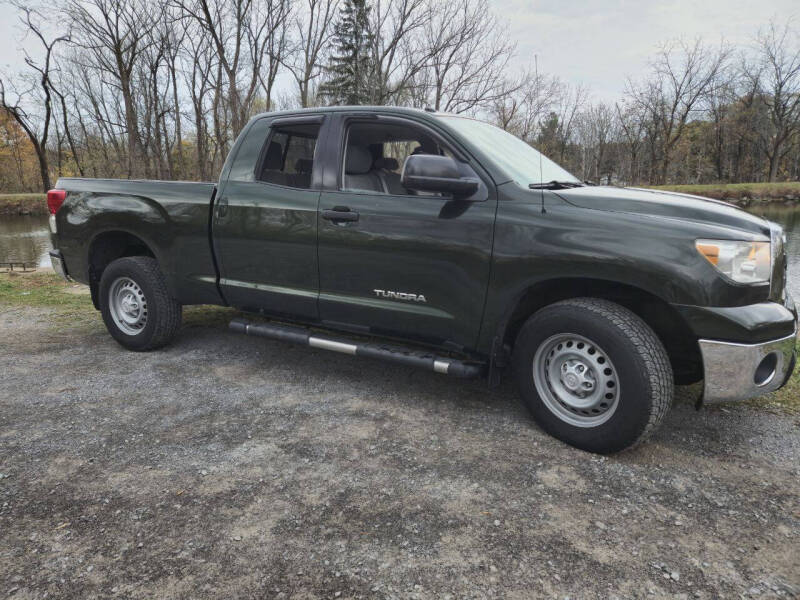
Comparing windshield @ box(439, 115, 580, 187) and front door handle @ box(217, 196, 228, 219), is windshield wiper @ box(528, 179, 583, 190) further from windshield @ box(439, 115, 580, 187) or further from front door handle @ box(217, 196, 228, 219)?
front door handle @ box(217, 196, 228, 219)

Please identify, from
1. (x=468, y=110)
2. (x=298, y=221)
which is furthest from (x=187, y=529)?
(x=468, y=110)

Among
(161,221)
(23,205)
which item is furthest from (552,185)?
(23,205)

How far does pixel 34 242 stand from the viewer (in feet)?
60.8

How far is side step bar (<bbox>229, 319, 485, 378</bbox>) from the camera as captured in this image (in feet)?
11.2

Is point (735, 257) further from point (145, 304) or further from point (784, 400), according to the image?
point (145, 304)

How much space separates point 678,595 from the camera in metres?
2.02

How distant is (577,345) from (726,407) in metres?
1.42

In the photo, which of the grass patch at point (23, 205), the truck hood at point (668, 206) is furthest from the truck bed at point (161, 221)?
the grass patch at point (23, 205)

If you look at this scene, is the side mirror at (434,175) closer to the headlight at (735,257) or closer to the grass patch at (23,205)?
the headlight at (735,257)

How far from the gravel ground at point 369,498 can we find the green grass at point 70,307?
0.57m

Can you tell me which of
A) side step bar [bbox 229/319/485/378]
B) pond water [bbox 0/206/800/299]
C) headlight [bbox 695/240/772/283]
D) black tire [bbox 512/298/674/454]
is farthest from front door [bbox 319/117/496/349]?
pond water [bbox 0/206/800/299]

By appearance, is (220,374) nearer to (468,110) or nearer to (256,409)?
(256,409)

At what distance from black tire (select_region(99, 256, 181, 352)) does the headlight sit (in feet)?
13.3

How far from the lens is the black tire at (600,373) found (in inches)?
112
